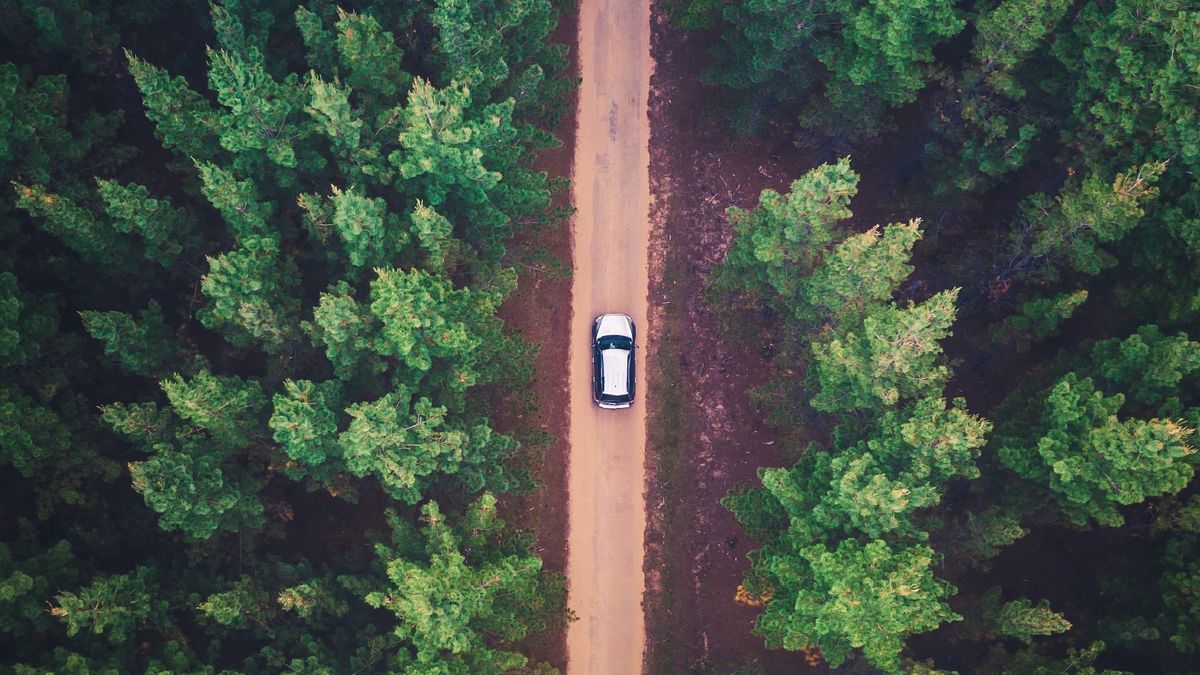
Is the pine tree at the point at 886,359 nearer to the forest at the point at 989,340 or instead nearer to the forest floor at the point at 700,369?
the forest at the point at 989,340

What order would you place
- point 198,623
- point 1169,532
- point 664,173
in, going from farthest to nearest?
point 664,173 < point 1169,532 < point 198,623

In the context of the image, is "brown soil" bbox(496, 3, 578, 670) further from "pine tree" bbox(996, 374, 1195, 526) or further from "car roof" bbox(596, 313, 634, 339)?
"pine tree" bbox(996, 374, 1195, 526)

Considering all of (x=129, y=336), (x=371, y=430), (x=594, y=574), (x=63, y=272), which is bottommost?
(x=594, y=574)

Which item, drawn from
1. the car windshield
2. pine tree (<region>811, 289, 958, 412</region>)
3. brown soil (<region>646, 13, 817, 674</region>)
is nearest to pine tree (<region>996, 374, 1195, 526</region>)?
pine tree (<region>811, 289, 958, 412</region>)

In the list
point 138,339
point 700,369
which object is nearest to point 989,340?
point 700,369

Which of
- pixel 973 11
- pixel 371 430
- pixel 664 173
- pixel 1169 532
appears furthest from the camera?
pixel 664 173

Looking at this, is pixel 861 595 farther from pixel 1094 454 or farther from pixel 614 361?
pixel 614 361

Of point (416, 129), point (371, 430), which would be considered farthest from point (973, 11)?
point (371, 430)

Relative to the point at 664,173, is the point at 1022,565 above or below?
below

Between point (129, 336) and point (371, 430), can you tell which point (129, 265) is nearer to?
point (129, 336)
